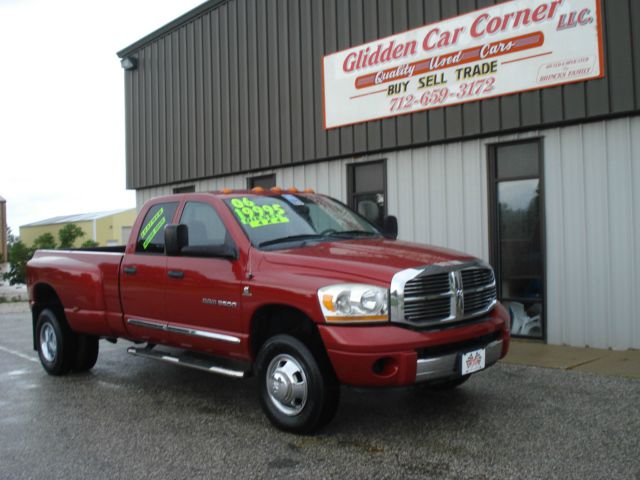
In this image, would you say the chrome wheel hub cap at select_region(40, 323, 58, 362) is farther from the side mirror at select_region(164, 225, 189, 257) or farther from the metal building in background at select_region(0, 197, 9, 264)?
the metal building in background at select_region(0, 197, 9, 264)

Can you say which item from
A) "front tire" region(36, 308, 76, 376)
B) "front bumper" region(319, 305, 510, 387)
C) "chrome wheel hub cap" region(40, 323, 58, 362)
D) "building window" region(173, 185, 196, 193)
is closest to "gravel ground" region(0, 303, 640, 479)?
"front bumper" region(319, 305, 510, 387)

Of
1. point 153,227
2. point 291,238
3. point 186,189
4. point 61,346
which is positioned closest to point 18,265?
point 186,189

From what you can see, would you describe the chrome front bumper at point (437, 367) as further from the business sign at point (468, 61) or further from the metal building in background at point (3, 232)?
the metal building in background at point (3, 232)

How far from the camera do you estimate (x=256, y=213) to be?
18.7ft

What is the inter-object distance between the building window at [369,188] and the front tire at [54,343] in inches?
200

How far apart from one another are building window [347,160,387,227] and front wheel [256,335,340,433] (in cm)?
578

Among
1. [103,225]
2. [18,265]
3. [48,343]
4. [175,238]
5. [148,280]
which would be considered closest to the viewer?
[175,238]

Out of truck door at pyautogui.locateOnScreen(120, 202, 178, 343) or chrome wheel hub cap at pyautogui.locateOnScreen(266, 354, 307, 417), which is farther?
truck door at pyautogui.locateOnScreen(120, 202, 178, 343)

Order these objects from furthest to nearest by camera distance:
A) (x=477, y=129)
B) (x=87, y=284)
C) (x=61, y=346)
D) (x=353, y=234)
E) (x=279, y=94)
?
(x=279, y=94), (x=477, y=129), (x=61, y=346), (x=87, y=284), (x=353, y=234)

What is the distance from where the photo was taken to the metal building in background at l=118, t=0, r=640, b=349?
7922mm

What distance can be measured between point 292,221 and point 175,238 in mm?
1034

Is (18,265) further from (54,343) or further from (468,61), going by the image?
(468,61)

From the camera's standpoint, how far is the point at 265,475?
410 centimetres

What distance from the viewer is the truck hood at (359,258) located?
15.1 feet
